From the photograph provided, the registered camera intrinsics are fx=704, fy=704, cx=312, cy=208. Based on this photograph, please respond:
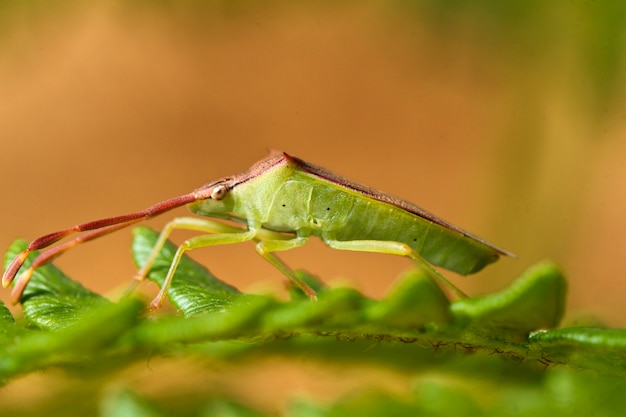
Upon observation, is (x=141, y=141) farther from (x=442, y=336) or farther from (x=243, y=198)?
(x=442, y=336)

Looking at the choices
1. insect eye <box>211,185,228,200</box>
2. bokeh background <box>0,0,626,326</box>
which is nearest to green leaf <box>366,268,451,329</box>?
insect eye <box>211,185,228,200</box>

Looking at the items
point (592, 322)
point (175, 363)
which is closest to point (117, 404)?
point (175, 363)

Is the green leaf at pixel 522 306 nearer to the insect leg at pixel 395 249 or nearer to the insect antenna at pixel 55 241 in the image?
the insect leg at pixel 395 249

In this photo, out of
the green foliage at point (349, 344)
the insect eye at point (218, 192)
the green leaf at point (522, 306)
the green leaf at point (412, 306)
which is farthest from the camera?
the insect eye at point (218, 192)

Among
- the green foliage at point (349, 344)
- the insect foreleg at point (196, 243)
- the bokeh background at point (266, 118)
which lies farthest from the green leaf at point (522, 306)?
the bokeh background at point (266, 118)

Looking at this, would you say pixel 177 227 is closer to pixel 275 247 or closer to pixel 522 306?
pixel 275 247

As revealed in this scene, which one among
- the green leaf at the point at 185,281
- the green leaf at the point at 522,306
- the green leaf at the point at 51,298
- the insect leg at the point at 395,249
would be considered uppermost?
the green leaf at the point at 522,306

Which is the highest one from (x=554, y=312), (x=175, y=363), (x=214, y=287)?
(x=554, y=312)
